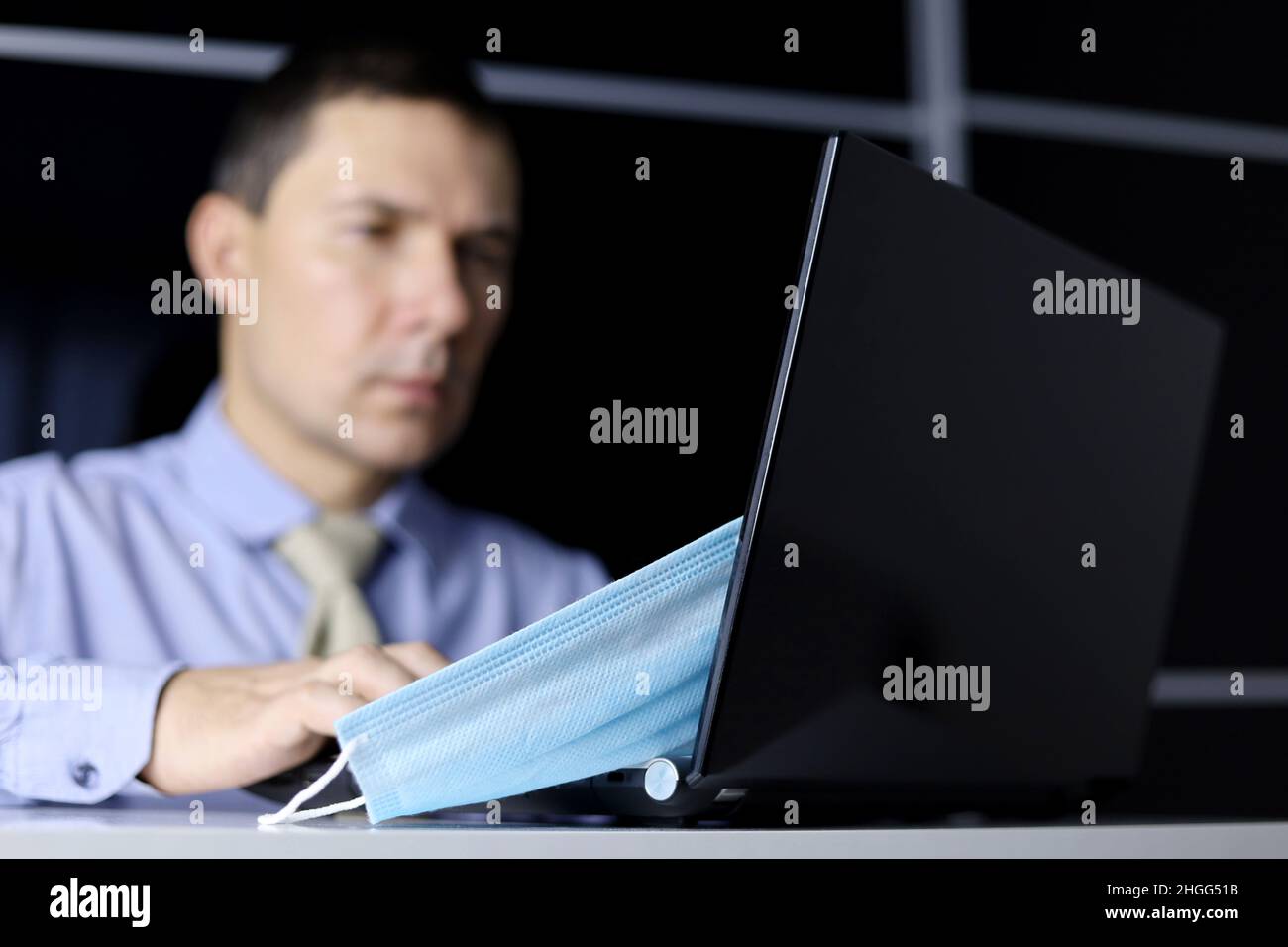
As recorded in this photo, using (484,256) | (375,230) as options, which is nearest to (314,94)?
(375,230)

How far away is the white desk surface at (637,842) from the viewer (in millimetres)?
514

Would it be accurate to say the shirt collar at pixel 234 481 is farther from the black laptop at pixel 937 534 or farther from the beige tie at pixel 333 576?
the black laptop at pixel 937 534

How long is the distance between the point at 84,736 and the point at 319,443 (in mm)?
Answer: 1032

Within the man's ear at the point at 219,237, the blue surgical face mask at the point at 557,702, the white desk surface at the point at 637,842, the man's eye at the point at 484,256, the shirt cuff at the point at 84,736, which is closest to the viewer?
the white desk surface at the point at 637,842

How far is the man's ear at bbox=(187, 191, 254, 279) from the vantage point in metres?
2.13

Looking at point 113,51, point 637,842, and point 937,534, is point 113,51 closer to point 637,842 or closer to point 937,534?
point 937,534

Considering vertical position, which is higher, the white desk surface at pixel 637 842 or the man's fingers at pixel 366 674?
the man's fingers at pixel 366 674

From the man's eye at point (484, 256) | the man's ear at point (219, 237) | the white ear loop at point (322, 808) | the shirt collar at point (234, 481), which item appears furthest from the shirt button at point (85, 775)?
the man's eye at point (484, 256)

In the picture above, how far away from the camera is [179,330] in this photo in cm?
211

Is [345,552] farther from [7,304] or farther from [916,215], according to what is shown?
[916,215]

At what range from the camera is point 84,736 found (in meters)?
1.16

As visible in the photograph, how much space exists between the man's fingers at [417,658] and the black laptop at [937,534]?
95 mm

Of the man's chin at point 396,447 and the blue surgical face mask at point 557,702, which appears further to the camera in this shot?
the man's chin at point 396,447

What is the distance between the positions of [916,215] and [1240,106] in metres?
2.44
